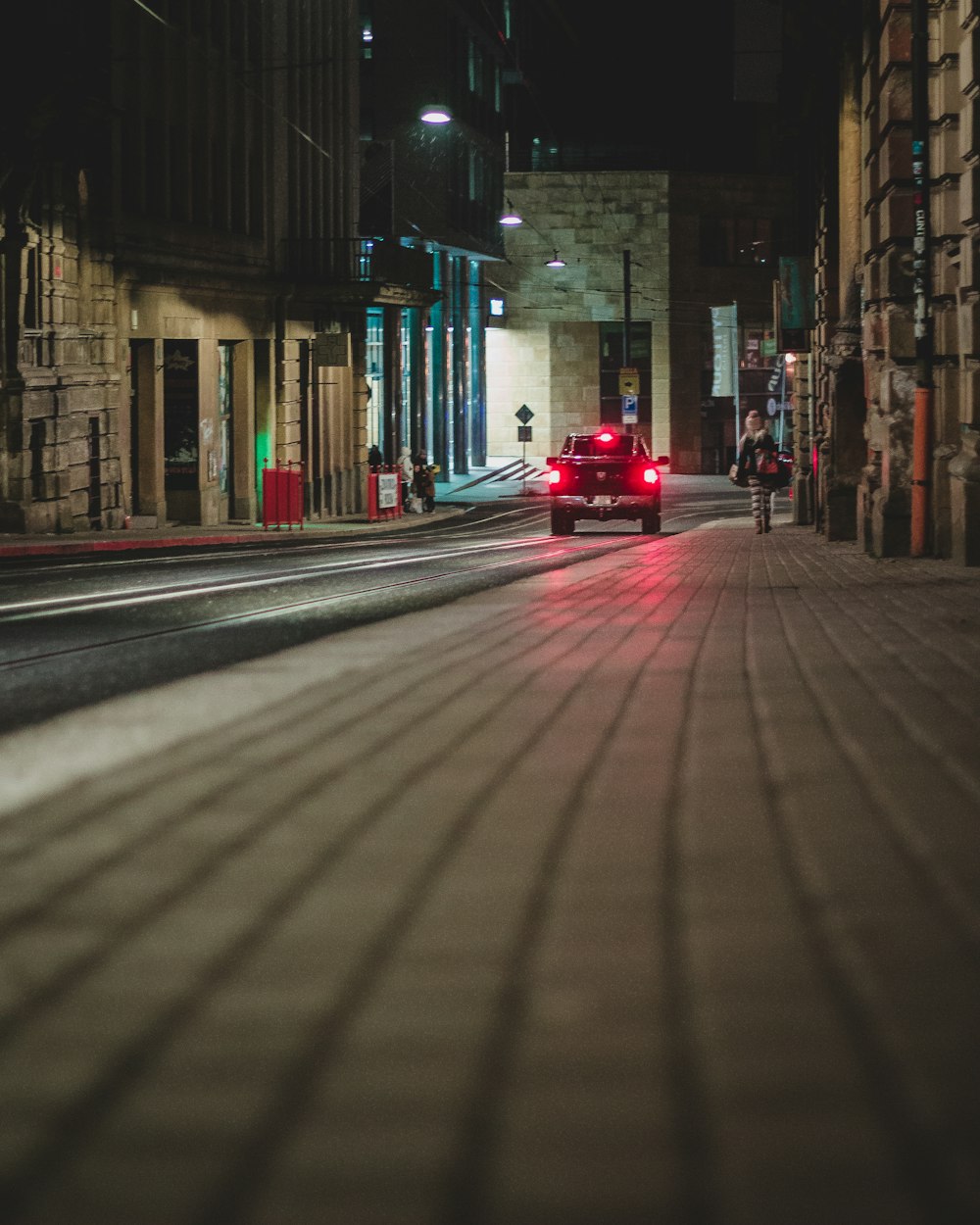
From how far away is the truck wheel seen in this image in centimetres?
3114

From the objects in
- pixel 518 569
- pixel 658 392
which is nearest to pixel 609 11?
pixel 658 392

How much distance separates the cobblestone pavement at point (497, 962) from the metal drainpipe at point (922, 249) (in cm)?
1051

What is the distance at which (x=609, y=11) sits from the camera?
90.4m

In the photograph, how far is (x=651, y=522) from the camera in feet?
103

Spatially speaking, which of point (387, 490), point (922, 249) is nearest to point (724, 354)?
point (387, 490)

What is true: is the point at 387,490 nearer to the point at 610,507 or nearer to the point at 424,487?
the point at 424,487

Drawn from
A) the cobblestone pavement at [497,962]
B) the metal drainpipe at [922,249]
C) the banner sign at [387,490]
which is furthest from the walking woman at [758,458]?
the cobblestone pavement at [497,962]

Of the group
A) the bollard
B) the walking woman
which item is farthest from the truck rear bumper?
the bollard

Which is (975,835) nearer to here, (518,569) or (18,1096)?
(18,1096)

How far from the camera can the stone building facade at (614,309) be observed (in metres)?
79.1

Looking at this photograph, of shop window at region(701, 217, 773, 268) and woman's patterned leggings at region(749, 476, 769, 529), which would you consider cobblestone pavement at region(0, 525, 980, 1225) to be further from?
shop window at region(701, 217, 773, 268)

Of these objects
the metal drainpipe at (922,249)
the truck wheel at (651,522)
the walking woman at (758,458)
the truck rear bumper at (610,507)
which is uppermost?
the metal drainpipe at (922,249)

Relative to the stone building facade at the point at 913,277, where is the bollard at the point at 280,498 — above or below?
below

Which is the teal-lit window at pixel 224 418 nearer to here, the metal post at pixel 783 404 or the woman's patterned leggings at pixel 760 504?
the woman's patterned leggings at pixel 760 504
